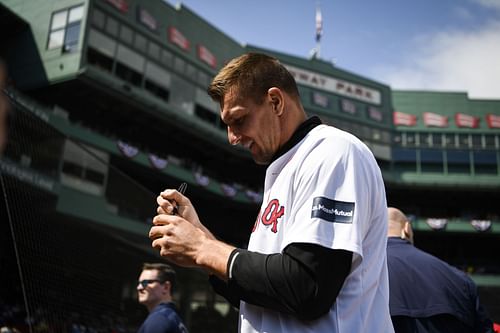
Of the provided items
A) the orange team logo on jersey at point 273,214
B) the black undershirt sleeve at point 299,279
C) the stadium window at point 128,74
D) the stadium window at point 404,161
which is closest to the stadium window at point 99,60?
the stadium window at point 128,74

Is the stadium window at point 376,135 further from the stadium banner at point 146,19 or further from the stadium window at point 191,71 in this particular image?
the stadium banner at point 146,19

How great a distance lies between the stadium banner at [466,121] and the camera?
3834 cm

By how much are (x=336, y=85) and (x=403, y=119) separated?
5970 mm

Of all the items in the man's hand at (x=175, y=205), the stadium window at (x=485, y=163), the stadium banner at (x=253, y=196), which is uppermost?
the stadium window at (x=485, y=163)

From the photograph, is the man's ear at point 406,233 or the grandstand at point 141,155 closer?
the man's ear at point 406,233

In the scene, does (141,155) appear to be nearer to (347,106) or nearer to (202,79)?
(202,79)

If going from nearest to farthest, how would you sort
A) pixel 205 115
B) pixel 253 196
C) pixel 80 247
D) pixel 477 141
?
pixel 80 247
pixel 205 115
pixel 253 196
pixel 477 141

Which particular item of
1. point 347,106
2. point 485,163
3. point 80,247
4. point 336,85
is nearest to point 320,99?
point 336,85

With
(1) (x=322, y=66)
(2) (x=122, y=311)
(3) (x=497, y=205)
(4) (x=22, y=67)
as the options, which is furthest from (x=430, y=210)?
(2) (x=122, y=311)

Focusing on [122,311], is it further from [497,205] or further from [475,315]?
[497,205]

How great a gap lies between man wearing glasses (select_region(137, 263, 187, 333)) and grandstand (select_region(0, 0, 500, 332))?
370mm

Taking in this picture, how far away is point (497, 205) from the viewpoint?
1464 inches

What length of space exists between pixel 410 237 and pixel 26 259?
195 inches

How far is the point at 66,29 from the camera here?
23812mm
